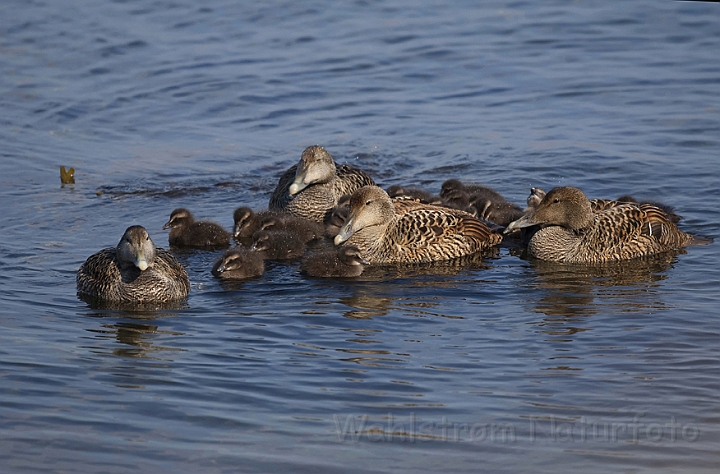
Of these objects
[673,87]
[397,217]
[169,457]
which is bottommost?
[169,457]

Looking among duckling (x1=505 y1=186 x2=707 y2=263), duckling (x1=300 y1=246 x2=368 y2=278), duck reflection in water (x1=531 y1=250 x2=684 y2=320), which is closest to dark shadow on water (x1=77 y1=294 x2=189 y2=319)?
duckling (x1=300 y1=246 x2=368 y2=278)

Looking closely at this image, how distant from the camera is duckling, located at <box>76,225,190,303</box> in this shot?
7.91 metres

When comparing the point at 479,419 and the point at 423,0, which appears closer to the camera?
the point at 479,419

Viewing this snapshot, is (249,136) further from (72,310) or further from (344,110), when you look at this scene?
(72,310)

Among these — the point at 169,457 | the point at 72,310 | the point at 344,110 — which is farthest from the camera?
the point at 344,110

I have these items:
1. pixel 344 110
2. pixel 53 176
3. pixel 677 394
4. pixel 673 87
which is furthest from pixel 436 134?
pixel 677 394

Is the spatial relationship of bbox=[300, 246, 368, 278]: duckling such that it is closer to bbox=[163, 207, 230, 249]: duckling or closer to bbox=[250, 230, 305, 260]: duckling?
bbox=[250, 230, 305, 260]: duckling

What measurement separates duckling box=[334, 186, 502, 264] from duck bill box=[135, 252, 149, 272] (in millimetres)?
1912

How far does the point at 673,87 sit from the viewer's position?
48.0 ft

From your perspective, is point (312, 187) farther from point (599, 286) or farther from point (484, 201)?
point (599, 286)

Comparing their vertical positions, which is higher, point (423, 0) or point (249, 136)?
point (423, 0)

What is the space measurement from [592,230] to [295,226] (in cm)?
268

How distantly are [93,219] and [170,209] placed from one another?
799 mm

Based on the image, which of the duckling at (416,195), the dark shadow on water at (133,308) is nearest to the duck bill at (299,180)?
the duckling at (416,195)
